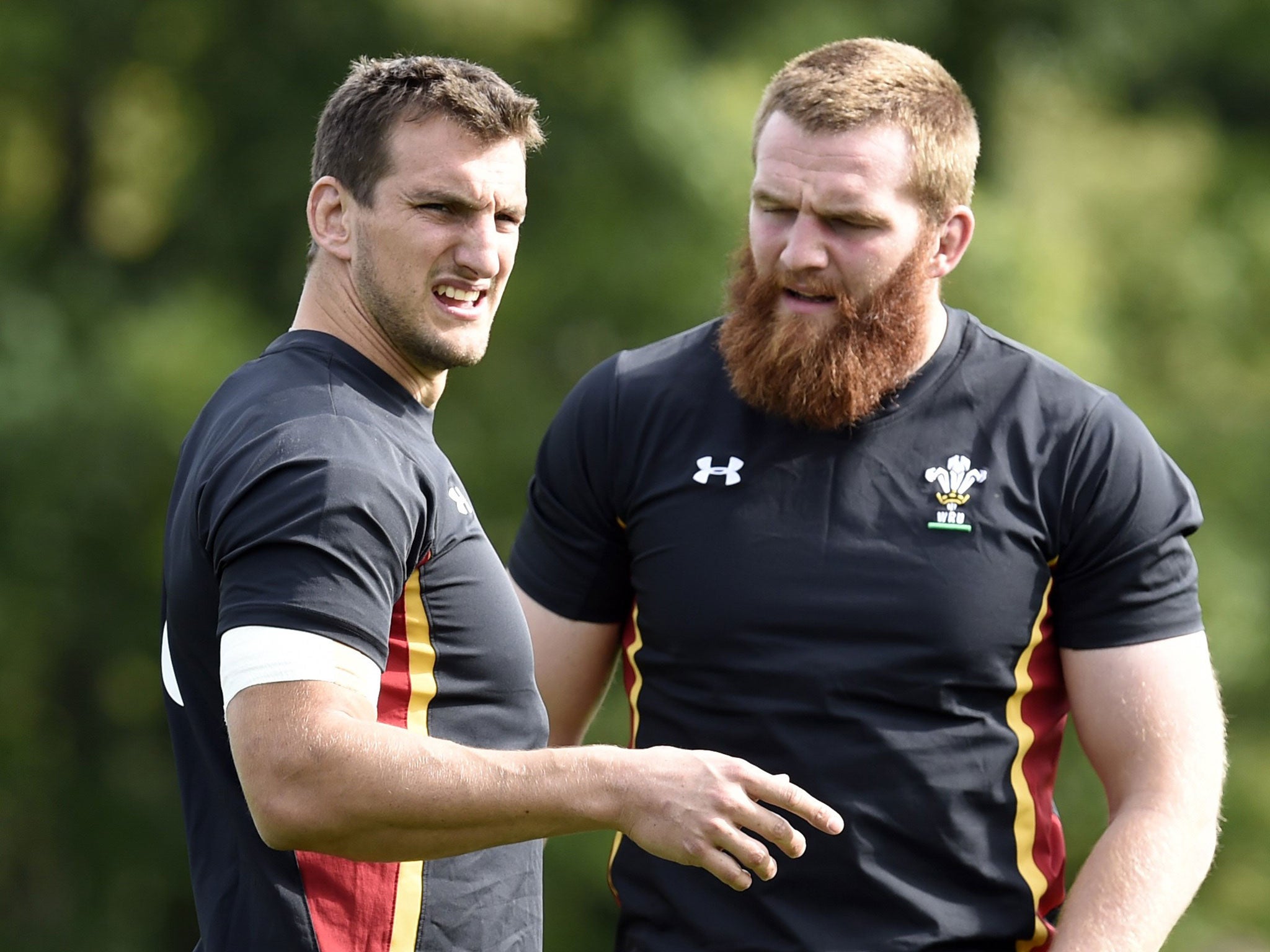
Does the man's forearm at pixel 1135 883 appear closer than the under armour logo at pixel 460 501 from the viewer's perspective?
No

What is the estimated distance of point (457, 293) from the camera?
298cm

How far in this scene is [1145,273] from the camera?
12578mm

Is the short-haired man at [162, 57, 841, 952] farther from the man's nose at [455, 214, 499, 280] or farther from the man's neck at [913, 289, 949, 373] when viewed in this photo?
the man's neck at [913, 289, 949, 373]

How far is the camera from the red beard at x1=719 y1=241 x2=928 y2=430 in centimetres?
345

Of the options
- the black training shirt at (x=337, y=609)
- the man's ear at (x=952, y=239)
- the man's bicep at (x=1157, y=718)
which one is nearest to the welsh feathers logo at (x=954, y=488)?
the man's bicep at (x=1157, y=718)

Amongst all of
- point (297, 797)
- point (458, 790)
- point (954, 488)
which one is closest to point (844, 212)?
point (954, 488)

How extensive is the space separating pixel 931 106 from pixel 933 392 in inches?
24.5

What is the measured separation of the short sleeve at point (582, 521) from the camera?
360cm

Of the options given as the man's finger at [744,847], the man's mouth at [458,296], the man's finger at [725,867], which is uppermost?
the man's mouth at [458,296]

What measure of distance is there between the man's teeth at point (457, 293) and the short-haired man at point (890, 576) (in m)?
0.68

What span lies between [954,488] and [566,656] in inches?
37.1

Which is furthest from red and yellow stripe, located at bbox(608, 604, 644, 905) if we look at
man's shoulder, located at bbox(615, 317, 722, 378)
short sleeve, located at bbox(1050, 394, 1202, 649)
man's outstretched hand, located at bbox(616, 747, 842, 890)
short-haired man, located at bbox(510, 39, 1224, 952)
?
man's outstretched hand, located at bbox(616, 747, 842, 890)

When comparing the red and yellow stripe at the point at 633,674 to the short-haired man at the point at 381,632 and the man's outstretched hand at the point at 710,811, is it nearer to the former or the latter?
the short-haired man at the point at 381,632

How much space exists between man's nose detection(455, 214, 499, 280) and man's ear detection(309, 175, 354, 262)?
20 cm
